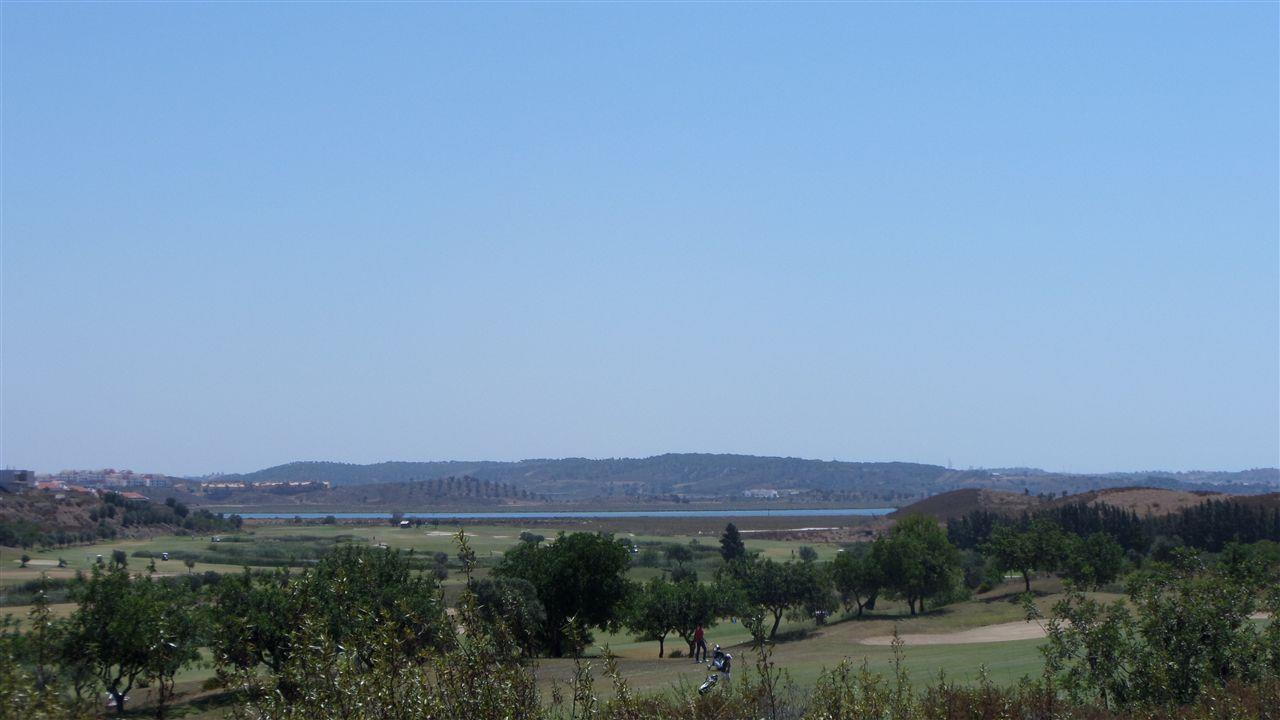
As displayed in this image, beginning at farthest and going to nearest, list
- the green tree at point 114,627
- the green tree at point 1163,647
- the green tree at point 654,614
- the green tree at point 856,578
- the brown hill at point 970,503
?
1. the brown hill at point 970,503
2. the green tree at point 856,578
3. the green tree at point 654,614
4. the green tree at point 114,627
5. the green tree at point 1163,647

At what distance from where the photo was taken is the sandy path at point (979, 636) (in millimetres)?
46312

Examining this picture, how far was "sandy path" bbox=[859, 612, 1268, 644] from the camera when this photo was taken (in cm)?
4631

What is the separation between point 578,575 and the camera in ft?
159

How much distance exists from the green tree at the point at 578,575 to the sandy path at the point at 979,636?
37.0ft

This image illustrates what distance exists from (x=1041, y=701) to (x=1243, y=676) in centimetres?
366

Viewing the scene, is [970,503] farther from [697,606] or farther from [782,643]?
[782,643]

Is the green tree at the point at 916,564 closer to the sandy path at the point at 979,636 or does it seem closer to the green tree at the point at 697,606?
the sandy path at the point at 979,636

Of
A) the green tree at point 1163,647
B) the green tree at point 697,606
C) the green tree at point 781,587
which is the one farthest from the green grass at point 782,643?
the green tree at point 1163,647

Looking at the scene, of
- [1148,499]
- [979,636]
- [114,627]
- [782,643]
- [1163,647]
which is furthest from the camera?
[1148,499]

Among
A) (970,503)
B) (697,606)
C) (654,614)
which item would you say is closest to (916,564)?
(697,606)

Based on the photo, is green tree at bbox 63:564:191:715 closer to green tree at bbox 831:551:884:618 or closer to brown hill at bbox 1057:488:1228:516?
green tree at bbox 831:551:884:618

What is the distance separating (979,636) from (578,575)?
18.0 meters

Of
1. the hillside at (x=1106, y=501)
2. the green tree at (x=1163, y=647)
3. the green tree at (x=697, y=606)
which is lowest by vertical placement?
the green tree at (x=697, y=606)

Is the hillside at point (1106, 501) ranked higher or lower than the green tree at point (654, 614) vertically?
higher
